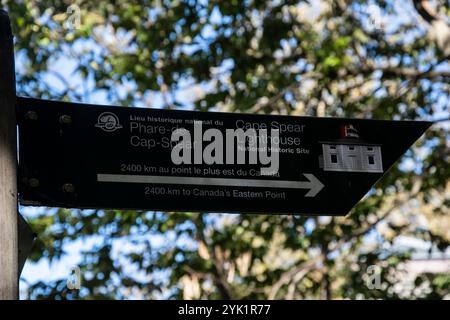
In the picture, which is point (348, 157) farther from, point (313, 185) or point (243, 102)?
point (243, 102)

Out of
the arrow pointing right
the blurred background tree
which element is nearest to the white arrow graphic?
the arrow pointing right

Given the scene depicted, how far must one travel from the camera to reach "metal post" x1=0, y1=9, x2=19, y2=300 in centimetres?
221

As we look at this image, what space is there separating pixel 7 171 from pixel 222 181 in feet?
2.45

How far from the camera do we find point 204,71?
8969 mm

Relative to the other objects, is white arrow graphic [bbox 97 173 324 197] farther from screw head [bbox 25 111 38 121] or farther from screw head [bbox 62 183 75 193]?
screw head [bbox 25 111 38 121]

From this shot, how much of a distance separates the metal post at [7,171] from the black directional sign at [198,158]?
143mm

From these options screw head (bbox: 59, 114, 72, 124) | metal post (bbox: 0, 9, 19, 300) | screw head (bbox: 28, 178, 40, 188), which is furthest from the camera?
screw head (bbox: 59, 114, 72, 124)

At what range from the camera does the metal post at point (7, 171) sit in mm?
2211

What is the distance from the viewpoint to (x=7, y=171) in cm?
236

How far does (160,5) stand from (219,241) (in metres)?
2.85

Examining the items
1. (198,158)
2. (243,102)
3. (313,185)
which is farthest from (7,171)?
(243,102)

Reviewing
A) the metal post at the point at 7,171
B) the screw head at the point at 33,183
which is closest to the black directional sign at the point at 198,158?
the screw head at the point at 33,183

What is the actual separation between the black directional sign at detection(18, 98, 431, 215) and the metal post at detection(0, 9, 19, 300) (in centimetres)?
14

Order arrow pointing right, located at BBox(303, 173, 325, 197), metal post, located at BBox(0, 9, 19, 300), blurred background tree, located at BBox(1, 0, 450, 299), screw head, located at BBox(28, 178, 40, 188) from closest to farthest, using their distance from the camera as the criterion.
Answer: metal post, located at BBox(0, 9, 19, 300) → screw head, located at BBox(28, 178, 40, 188) → arrow pointing right, located at BBox(303, 173, 325, 197) → blurred background tree, located at BBox(1, 0, 450, 299)
